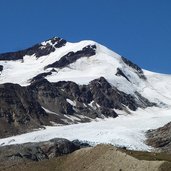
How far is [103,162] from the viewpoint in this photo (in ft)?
205

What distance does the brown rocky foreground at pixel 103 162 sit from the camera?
57.3 meters

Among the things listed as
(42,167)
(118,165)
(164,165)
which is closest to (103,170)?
(118,165)

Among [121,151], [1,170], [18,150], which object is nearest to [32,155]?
[18,150]

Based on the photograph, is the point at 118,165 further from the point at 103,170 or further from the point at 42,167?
A: the point at 42,167

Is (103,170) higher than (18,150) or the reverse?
the reverse

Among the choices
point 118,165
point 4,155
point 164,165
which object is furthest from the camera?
point 4,155

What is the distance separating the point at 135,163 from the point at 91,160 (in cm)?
759

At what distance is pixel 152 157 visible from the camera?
6656 centimetres

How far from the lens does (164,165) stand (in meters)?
55.8

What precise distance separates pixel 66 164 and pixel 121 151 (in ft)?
27.0

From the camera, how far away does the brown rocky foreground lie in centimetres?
5734

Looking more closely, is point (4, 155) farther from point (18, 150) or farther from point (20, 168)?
point (20, 168)

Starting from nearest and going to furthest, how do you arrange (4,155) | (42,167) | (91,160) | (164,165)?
(164,165) → (91,160) → (42,167) → (4,155)

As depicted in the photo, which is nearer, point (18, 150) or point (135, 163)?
point (135, 163)
